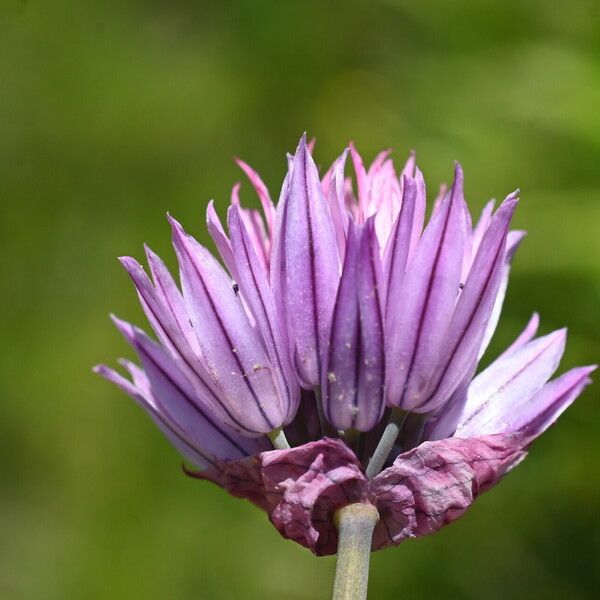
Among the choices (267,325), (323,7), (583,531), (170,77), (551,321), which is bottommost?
(267,325)

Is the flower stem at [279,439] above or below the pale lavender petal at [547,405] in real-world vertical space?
below

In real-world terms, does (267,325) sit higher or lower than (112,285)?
lower

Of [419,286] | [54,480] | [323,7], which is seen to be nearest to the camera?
[419,286]

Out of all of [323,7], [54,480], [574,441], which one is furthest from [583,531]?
[323,7]

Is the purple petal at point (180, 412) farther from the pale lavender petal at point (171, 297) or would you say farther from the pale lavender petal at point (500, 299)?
the pale lavender petal at point (500, 299)

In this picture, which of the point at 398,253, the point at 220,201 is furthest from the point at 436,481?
the point at 220,201

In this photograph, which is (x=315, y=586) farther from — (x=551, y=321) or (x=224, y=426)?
(x=224, y=426)

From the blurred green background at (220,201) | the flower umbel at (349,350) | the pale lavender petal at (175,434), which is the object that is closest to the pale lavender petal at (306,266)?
the flower umbel at (349,350)

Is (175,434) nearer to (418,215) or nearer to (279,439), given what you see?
(279,439)
